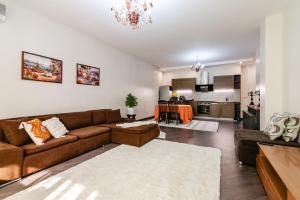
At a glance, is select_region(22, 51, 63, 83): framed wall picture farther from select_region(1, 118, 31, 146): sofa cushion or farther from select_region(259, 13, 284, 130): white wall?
select_region(259, 13, 284, 130): white wall

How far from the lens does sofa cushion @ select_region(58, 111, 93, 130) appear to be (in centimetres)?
334

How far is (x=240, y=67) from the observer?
7711 mm

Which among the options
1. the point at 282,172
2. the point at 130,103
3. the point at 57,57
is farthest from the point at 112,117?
the point at 282,172

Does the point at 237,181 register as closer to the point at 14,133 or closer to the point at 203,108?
the point at 14,133

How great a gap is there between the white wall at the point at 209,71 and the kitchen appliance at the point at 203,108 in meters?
1.27

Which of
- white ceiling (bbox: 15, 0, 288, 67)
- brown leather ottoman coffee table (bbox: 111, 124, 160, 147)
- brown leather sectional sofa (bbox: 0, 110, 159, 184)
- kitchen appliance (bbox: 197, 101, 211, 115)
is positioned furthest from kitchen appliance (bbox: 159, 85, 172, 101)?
brown leather ottoman coffee table (bbox: 111, 124, 160, 147)

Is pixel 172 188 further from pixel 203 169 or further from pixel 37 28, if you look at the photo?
pixel 37 28

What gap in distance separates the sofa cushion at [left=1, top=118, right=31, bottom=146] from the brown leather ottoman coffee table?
5.74 feet

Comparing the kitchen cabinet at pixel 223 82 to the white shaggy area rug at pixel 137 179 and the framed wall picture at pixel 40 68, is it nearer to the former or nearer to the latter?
the white shaggy area rug at pixel 137 179

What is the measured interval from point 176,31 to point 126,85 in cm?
298

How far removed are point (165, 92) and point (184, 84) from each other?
1.27 metres

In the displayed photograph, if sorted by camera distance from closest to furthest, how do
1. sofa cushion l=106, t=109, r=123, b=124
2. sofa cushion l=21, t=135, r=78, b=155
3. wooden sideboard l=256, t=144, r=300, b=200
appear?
wooden sideboard l=256, t=144, r=300, b=200 → sofa cushion l=21, t=135, r=78, b=155 → sofa cushion l=106, t=109, r=123, b=124

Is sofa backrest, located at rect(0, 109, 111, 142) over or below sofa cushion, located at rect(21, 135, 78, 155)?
over

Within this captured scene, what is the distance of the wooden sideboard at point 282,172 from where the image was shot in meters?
1.25
